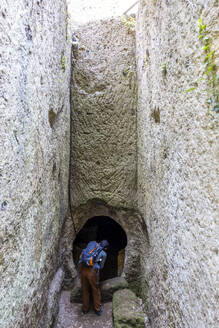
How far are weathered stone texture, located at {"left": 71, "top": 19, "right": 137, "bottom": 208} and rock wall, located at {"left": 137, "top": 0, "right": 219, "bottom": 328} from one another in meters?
0.92

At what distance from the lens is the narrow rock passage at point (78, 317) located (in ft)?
10.8

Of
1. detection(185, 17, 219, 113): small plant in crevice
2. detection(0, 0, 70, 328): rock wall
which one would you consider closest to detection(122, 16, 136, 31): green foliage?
detection(0, 0, 70, 328): rock wall

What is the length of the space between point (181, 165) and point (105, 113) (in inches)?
91.3

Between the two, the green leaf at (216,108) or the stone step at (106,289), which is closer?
the green leaf at (216,108)

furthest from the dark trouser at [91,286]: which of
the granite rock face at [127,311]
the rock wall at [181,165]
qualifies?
the rock wall at [181,165]

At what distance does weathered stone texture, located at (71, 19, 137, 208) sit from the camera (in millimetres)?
3922

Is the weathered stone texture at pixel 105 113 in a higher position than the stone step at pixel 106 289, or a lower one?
higher

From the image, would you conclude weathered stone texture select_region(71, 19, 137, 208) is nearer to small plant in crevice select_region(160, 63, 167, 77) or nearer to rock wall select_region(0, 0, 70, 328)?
rock wall select_region(0, 0, 70, 328)

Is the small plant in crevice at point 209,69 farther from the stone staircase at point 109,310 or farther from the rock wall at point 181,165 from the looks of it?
the stone staircase at point 109,310

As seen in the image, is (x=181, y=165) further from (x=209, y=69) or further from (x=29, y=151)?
(x=29, y=151)

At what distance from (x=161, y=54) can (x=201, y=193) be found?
145 centimetres

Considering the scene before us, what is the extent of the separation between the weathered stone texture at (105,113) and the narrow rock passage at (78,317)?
1.48 meters

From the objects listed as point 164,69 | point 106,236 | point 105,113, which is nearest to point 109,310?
point 106,236

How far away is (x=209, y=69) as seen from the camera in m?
1.31
